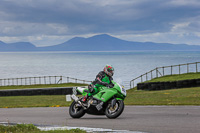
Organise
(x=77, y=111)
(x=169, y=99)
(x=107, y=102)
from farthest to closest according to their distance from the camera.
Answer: (x=169, y=99) → (x=77, y=111) → (x=107, y=102)

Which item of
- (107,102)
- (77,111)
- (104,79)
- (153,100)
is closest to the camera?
(107,102)

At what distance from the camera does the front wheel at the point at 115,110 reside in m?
10.8

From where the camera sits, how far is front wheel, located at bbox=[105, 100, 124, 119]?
10836mm

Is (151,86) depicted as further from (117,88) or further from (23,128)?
(23,128)

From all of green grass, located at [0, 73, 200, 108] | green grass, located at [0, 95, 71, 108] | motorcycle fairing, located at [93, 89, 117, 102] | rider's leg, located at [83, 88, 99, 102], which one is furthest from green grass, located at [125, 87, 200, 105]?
motorcycle fairing, located at [93, 89, 117, 102]

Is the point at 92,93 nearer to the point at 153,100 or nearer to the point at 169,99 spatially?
the point at 153,100

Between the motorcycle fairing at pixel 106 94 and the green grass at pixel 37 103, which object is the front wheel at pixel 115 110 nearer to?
the motorcycle fairing at pixel 106 94

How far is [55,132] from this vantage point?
8.10m

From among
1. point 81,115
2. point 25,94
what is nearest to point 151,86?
point 25,94

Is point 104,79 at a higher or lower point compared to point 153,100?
higher

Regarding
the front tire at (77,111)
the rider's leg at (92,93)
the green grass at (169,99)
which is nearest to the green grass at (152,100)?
the green grass at (169,99)

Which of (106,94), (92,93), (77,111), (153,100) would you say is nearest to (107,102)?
(106,94)

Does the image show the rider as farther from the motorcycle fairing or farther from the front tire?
the front tire

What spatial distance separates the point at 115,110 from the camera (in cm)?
1107
